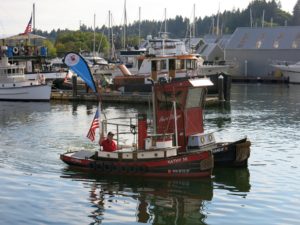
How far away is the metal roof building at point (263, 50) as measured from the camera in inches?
3863

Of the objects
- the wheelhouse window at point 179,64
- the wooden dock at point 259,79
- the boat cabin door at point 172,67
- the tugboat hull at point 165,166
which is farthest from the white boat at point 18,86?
the wooden dock at point 259,79

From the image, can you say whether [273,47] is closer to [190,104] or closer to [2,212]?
[190,104]

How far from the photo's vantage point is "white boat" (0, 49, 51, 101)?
59562 mm

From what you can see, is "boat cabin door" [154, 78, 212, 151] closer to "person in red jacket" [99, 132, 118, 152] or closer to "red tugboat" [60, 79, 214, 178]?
"red tugboat" [60, 79, 214, 178]

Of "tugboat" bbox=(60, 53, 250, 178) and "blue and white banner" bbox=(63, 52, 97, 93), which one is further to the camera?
"blue and white banner" bbox=(63, 52, 97, 93)

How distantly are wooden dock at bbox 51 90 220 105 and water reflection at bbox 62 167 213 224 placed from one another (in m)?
28.7

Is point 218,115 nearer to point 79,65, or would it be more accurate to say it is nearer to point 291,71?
point 79,65

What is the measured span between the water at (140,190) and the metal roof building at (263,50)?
210 ft

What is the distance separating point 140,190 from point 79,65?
5664 mm

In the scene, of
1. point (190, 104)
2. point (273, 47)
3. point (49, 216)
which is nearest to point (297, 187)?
point (190, 104)

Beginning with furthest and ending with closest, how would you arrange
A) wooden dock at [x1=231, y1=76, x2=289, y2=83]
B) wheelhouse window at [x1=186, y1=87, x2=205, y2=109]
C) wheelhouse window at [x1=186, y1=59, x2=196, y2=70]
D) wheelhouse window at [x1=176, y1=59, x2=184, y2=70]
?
wooden dock at [x1=231, y1=76, x2=289, y2=83] < wheelhouse window at [x1=186, y1=59, x2=196, y2=70] < wheelhouse window at [x1=176, y1=59, x2=184, y2=70] < wheelhouse window at [x1=186, y1=87, x2=205, y2=109]

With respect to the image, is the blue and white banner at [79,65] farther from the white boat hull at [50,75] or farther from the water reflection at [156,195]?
the white boat hull at [50,75]

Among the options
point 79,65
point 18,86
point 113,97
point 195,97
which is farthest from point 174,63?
point 79,65

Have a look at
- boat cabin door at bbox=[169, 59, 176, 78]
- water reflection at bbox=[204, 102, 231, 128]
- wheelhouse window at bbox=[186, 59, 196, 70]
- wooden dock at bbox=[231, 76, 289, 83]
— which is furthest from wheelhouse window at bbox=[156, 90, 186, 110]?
wooden dock at bbox=[231, 76, 289, 83]
